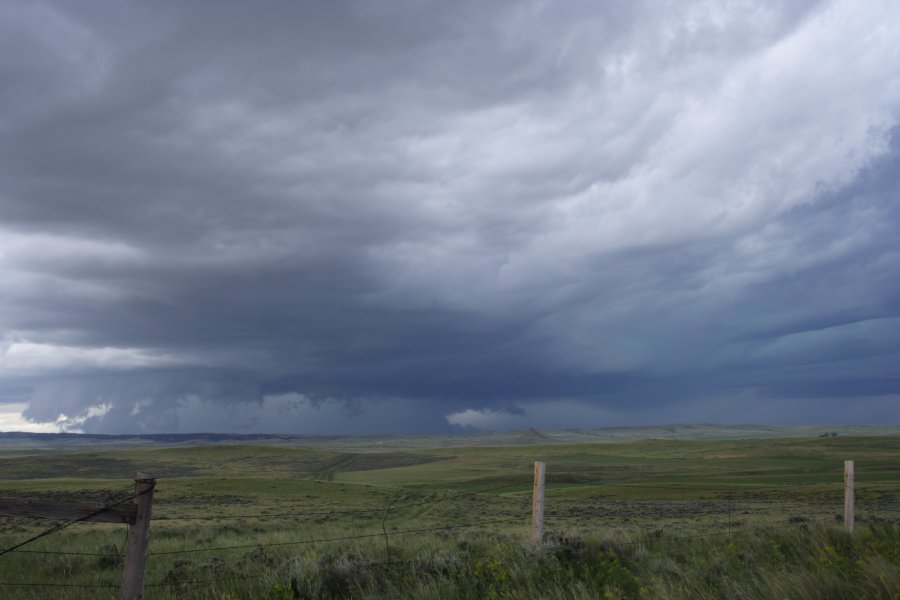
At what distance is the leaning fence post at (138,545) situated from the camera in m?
7.48

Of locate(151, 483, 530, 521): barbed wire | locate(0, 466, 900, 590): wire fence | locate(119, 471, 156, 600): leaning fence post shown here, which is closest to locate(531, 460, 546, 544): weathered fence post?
locate(0, 466, 900, 590): wire fence

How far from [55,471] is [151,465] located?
1587cm

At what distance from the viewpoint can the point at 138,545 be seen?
7516mm

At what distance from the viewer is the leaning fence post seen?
7480mm

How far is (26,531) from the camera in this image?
73.6 ft

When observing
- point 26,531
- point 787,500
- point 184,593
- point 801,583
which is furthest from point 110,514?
point 787,500

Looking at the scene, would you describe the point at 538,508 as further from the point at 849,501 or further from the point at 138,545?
the point at 849,501

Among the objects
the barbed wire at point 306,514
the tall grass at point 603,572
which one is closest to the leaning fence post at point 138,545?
the tall grass at point 603,572

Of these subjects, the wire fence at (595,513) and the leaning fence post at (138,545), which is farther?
the wire fence at (595,513)

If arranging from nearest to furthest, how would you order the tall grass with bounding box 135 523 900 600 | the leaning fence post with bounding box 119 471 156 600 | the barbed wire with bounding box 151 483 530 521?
the tall grass with bounding box 135 523 900 600
the leaning fence post with bounding box 119 471 156 600
the barbed wire with bounding box 151 483 530 521

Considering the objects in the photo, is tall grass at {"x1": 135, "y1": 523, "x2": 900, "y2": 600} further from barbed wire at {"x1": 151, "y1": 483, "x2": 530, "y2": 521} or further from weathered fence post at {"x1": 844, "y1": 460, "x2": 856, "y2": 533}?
barbed wire at {"x1": 151, "y1": 483, "x2": 530, "y2": 521}

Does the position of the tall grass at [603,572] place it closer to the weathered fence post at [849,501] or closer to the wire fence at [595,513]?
A: the weathered fence post at [849,501]

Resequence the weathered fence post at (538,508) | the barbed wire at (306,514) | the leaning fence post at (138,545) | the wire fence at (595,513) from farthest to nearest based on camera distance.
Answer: the barbed wire at (306,514)
the wire fence at (595,513)
the weathered fence post at (538,508)
the leaning fence post at (138,545)

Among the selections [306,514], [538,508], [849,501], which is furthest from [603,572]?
[306,514]
